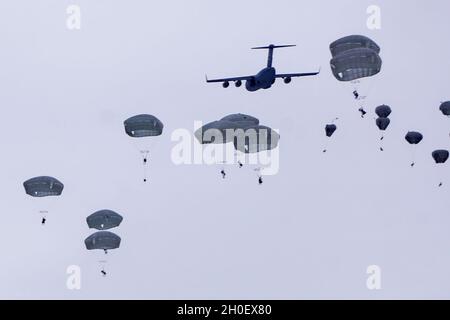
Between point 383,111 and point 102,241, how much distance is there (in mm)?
35595

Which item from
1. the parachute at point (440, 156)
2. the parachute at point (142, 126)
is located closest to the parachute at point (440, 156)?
the parachute at point (440, 156)

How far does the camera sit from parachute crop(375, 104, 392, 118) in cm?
12450

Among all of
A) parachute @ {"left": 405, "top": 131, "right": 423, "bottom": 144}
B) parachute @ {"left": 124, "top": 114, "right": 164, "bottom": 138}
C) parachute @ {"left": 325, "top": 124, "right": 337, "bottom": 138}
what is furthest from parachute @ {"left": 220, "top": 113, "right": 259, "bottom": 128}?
parachute @ {"left": 405, "top": 131, "right": 423, "bottom": 144}

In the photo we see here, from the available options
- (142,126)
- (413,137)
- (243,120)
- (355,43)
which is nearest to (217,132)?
(243,120)

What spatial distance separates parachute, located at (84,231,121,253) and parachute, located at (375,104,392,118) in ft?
110

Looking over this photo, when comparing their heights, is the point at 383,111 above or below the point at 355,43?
below

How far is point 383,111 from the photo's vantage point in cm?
12462

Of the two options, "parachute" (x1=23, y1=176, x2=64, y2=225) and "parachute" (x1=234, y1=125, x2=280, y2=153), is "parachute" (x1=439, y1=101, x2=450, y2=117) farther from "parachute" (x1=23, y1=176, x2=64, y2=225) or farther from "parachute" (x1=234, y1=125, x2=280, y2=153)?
"parachute" (x1=23, y1=176, x2=64, y2=225)

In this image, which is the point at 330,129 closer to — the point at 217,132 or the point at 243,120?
the point at 243,120
